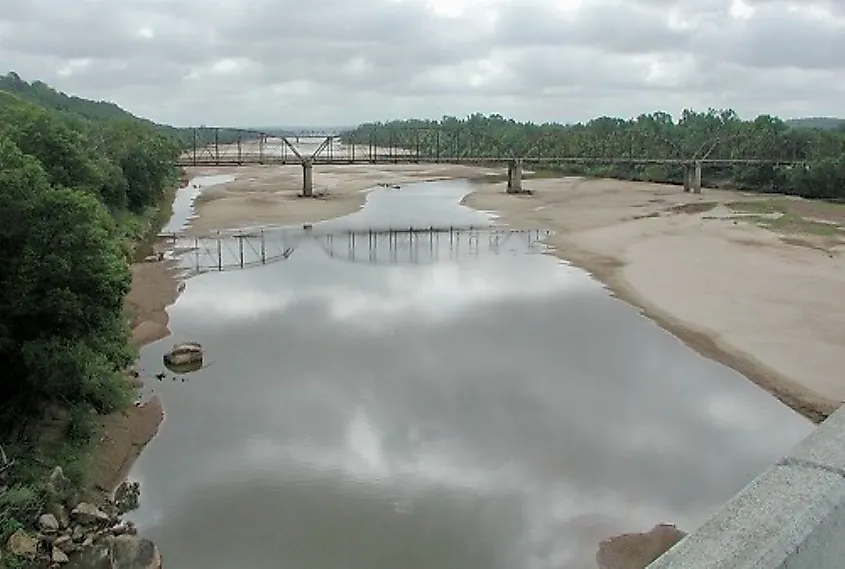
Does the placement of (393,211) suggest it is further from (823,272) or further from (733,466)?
(733,466)

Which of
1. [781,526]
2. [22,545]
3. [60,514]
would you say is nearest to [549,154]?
[60,514]

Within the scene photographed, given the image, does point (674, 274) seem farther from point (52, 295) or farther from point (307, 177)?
point (307, 177)

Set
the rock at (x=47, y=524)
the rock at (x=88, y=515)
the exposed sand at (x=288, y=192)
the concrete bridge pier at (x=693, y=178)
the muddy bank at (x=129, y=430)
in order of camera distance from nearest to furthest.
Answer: the rock at (x=47, y=524)
the rock at (x=88, y=515)
the muddy bank at (x=129, y=430)
the exposed sand at (x=288, y=192)
the concrete bridge pier at (x=693, y=178)

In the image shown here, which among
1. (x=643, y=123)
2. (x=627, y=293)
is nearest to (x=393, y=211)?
(x=627, y=293)

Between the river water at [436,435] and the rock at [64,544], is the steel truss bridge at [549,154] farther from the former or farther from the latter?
the rock at [64,544]

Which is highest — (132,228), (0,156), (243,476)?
(0,156)

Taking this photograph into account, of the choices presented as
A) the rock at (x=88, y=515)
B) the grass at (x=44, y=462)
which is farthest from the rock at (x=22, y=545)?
the rock at (x=88, y=515)
